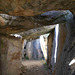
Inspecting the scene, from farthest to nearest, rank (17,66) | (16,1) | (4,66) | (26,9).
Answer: (17,66)
(4,66)
(26,9)
(16,1)

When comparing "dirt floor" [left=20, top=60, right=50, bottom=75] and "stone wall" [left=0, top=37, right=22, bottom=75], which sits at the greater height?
"stone wall" [left=0, top=37, right=22, bottom=75]

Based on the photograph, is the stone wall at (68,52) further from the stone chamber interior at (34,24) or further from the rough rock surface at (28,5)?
the rough rock surface at (28,5)

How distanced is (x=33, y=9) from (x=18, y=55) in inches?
133

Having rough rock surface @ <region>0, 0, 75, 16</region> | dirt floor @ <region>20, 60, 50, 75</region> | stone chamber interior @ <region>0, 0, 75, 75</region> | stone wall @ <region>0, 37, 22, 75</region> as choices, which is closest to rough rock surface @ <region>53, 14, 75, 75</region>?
stone chamber interior @ <region>0, 0, 75, 75</region>

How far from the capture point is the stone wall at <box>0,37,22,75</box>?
4.36 meters

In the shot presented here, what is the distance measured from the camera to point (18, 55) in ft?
16.0

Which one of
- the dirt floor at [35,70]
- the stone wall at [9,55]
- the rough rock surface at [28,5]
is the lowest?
the dirt floor at [35,70]

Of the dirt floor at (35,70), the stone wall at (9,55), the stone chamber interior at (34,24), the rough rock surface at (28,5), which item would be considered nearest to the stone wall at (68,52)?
the stone chamber interior at (34,24)

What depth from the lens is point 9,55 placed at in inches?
178

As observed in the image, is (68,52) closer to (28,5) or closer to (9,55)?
(28,5)

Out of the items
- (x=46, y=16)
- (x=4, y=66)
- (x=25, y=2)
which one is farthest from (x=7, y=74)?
(x=25, y=2)

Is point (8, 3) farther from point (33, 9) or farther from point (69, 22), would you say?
point (69, 22)

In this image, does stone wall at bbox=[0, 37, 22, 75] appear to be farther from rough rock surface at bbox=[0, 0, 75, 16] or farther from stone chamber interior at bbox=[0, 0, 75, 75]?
rough rock surface at bbox=[0, 0, 75, 16]

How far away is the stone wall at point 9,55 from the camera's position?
4.36 meters
